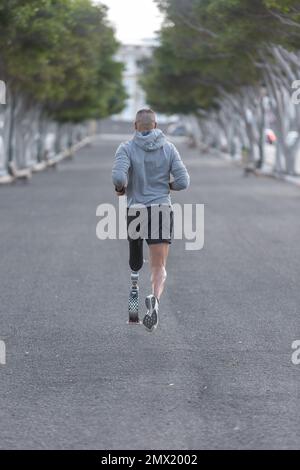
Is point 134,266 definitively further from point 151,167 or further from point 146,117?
point 146,117

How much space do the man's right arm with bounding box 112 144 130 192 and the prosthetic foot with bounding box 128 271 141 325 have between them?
87 cm

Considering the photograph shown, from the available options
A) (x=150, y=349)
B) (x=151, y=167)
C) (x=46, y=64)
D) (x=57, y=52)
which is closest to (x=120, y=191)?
(x=151, y=167)

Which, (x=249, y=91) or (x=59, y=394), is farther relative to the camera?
(x=249, y=91)


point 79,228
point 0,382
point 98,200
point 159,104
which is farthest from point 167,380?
point 159,104

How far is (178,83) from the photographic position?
51875 mm

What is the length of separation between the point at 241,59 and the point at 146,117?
26.4m

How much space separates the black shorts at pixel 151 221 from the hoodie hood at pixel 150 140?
1.67 feet

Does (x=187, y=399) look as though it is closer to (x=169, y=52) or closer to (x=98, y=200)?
(x=98, y=200)

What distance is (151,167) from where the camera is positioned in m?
8.69

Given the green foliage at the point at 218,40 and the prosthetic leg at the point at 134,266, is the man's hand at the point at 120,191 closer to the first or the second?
the prosthetic leg at the point at 134,266

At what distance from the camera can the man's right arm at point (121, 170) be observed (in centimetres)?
845

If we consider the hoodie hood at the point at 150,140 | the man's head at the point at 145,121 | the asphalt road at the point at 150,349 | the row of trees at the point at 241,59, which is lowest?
the asphalt road at the point at 150,349

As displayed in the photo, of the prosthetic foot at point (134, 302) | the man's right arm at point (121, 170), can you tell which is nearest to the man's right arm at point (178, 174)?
the man's right arm at point (121, 170)

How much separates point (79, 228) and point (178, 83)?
3407 centimetres
